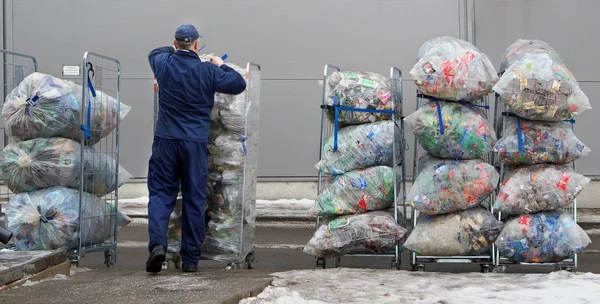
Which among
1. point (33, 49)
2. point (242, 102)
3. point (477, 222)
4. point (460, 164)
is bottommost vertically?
point (477, 222)

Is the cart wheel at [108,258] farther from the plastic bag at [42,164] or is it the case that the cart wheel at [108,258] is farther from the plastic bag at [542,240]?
the plastic bag at [542,240]

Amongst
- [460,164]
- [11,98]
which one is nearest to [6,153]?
[11,98]

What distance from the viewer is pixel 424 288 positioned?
5316mm

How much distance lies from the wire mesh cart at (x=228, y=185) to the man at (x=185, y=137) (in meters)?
0.28

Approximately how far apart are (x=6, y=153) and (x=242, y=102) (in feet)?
6.10

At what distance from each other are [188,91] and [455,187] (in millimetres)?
→ 2128

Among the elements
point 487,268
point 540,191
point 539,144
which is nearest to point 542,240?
→ point 540,191

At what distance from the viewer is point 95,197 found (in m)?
6.46

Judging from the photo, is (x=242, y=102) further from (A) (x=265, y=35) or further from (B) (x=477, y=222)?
(A) (x=265, y=35)

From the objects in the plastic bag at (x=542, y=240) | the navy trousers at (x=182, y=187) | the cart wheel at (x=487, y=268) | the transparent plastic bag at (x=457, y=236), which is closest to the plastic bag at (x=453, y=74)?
the transparent plastic bag at (x=457, y=236)

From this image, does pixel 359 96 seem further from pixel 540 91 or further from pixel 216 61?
pixel 540 91

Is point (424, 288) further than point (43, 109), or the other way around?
point (43, 109)

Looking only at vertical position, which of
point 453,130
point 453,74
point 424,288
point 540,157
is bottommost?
point 424,288

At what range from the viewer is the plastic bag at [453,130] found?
616 centimetres
